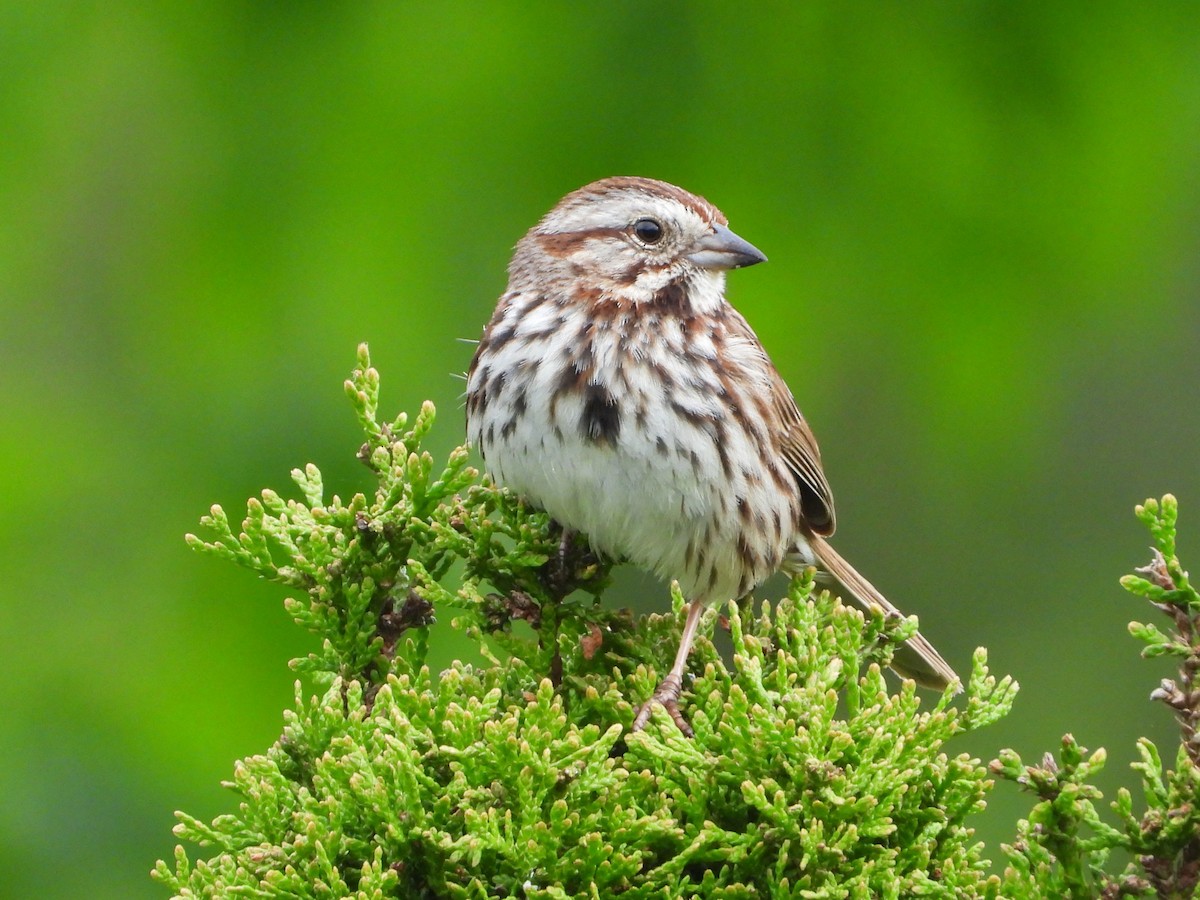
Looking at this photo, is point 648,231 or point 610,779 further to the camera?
point 648,231

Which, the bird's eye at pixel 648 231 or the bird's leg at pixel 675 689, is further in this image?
the bird's eye at pixel 648 231

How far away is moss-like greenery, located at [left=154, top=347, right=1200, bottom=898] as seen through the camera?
2.85 meters

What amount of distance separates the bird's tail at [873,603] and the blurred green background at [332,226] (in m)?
1.09

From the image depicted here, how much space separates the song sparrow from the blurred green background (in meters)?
1.09

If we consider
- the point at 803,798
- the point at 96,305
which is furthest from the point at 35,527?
the point at 803,798

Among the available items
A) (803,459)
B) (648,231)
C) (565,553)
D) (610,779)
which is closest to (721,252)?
(648,231)

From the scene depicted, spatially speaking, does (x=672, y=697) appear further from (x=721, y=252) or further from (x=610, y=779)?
(x=721, y=252)

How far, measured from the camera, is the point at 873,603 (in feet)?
14.9

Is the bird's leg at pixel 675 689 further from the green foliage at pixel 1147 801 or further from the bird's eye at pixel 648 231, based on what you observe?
the bird's eye at pixel 648 231

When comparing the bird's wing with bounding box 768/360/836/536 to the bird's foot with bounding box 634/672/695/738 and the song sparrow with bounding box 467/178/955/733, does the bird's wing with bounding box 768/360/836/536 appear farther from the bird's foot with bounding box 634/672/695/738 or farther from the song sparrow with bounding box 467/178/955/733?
the bird's foot with bounding box 634/672/695/738

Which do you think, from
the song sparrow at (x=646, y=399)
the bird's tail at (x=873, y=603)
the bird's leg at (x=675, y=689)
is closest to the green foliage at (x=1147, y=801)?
the bird's leg at (x=675, y=689)

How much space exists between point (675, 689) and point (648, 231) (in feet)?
4.41

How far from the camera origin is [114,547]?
17.9 ft

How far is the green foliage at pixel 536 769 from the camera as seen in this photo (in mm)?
2898
